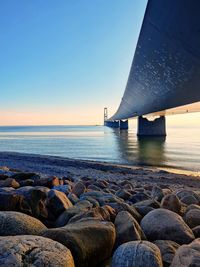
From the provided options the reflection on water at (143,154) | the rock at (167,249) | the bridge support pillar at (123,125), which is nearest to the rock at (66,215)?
the rock at (167,249)

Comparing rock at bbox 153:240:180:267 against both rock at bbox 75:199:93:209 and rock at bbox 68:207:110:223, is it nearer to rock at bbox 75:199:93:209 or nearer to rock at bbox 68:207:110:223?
rock at bbox 68:207:110:223

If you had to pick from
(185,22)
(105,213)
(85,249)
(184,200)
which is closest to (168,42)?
(185,22)

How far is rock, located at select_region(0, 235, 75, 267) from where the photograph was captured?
6.85 feet

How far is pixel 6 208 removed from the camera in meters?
3.49

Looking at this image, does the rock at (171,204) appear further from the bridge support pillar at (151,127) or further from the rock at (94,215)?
the bridge support pillar at (151,127)

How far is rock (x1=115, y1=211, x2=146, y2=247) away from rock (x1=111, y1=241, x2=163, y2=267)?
1.50 feet

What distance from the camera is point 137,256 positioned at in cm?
252

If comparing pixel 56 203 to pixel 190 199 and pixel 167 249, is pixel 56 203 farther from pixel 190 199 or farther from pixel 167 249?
pixel 190 199

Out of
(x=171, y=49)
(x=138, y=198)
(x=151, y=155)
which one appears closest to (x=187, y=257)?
(x=138, y=198)

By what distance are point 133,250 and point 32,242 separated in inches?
32.6

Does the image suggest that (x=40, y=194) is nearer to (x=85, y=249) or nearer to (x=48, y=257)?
(x=85, y=249)

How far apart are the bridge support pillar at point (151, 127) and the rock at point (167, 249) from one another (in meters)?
66.1

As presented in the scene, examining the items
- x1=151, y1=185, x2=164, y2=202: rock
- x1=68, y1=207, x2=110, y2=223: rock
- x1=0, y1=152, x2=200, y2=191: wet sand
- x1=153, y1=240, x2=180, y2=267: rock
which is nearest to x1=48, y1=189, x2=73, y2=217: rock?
x1=68, y1=207, x2=110, y2=223: rock

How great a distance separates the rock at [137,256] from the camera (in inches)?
97.5
